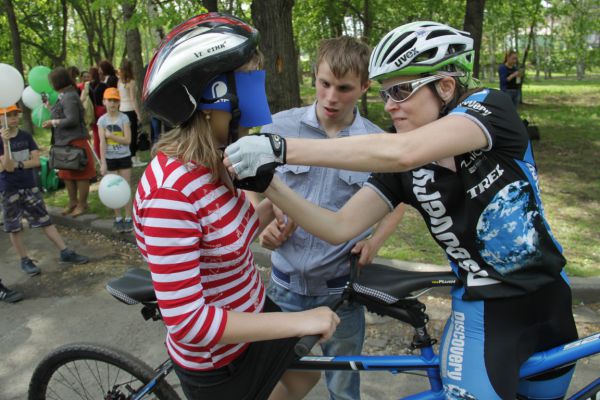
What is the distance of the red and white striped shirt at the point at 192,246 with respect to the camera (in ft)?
4.85

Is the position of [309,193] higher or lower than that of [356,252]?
higher

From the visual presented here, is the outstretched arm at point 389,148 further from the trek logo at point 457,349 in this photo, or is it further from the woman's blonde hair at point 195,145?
the trek logo at point 457,349

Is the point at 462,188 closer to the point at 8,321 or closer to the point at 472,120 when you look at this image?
the point at 472,120

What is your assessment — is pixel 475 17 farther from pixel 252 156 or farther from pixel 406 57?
pixel 252 156

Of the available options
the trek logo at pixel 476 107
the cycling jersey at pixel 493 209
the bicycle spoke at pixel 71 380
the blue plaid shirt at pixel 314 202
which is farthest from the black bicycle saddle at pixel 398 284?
the bicycle spoke at pixel 71 380

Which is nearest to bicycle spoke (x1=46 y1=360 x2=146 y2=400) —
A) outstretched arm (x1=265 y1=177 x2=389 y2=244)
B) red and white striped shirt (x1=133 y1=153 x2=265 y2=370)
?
red and white striped shirt (x1=133 y1=153 x2=265 y2=370)

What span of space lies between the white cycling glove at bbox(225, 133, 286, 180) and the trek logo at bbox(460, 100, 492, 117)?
0.65 meters

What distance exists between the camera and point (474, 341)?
6.12ft

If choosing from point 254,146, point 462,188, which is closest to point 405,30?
point 462,188

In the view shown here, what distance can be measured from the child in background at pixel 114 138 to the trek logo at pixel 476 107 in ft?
18.6

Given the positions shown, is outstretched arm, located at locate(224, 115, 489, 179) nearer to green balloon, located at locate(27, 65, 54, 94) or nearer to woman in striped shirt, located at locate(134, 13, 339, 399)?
woman in striped shirt, located at locate(134, 13, 339, 399)

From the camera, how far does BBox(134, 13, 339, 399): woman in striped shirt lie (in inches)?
58.8

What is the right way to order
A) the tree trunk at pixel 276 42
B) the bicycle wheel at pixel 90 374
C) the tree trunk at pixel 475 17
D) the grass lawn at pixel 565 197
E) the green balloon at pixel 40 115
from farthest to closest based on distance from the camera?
the tree trunk at pixel 475 17
the green balloon at pixel 40 115
the tree trunk at pixel 276 42
the grass lawn at pixel 565 197
the bicycle wheel at pixel 90 374

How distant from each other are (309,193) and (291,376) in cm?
85
